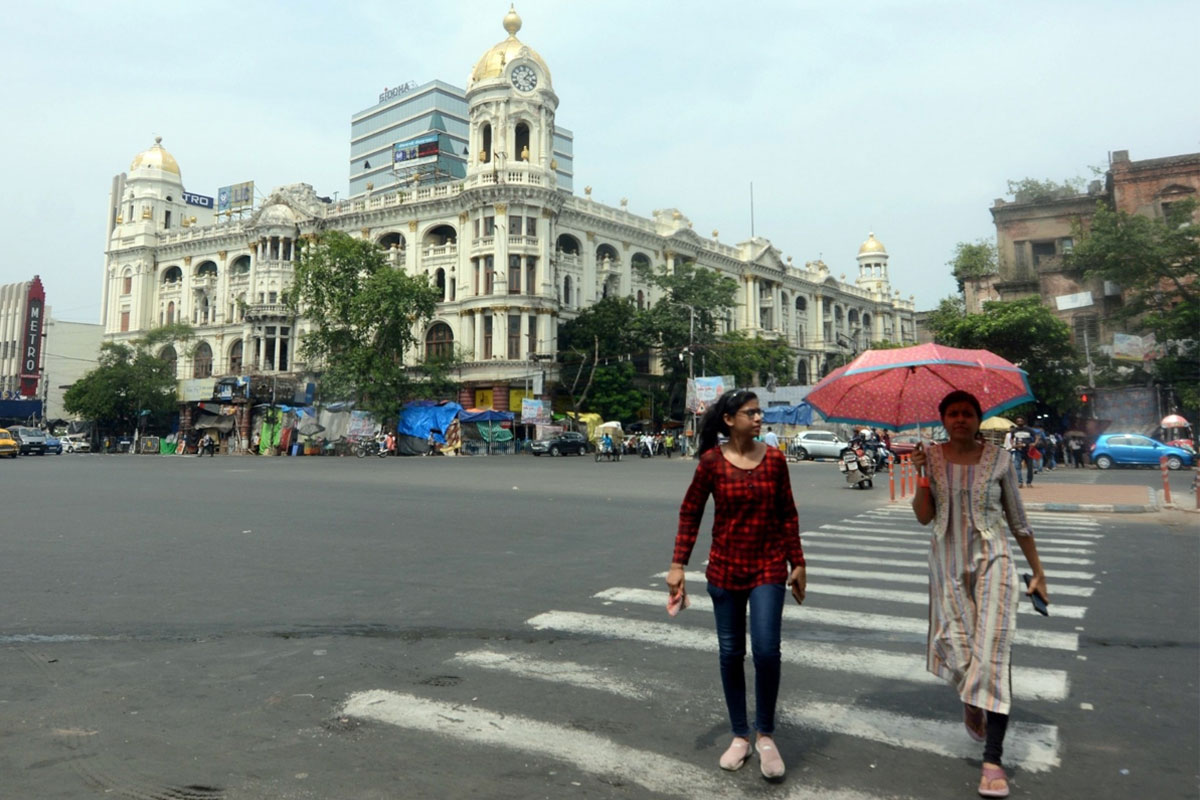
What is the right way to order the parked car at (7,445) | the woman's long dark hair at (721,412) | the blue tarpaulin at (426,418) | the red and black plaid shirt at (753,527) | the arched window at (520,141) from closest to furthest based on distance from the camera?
the red and black plaid shirt at (753,527)
the woman's long dark hair at (721,412)
the parked car at (7,445)
the blue tarpaulin at (426,418)
the arched window at (520,141)

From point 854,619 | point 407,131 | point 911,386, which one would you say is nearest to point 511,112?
point 407,131

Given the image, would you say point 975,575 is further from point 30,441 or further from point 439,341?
point 30,441

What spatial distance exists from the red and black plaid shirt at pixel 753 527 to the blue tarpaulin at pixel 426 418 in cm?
4240

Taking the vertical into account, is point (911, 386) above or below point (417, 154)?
below

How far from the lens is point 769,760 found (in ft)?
11.4

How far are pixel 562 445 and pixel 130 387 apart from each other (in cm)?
3374

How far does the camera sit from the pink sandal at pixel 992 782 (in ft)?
10.9

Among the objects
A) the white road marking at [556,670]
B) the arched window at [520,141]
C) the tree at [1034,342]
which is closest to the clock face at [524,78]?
the arched window at [520,141]

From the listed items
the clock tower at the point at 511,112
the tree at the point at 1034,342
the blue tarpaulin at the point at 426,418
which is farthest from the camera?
the clock tower at the point at 511,112

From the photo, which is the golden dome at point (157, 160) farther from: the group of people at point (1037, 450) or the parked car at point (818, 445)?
the group of people at point (1037, 450)

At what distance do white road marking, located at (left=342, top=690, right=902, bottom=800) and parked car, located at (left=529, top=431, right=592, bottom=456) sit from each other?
38.2 metres

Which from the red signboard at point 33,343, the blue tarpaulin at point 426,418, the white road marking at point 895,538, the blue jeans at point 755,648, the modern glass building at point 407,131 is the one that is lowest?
the white road marking at point 895,538

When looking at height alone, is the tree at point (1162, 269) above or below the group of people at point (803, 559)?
above

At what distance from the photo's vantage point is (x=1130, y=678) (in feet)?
15.9
